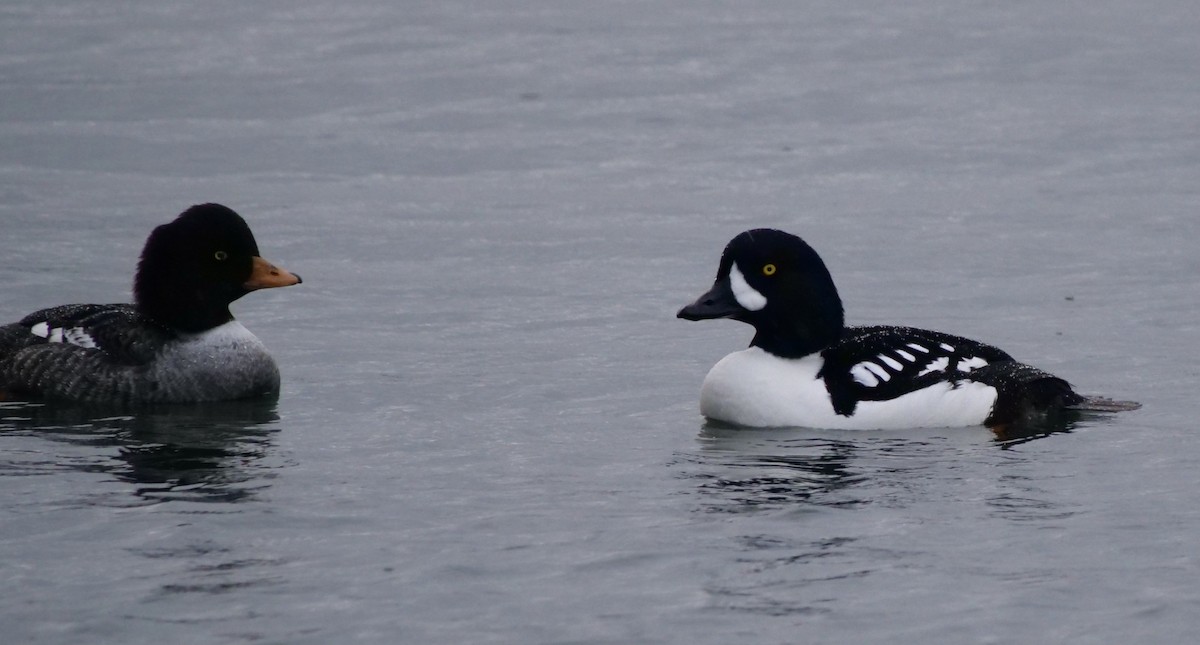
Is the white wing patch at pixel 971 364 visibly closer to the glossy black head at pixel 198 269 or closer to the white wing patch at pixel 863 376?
the white wing patch at pixel 863 376

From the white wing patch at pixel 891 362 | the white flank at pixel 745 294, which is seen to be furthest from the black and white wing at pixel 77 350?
the white wing patch at pixel 891 362

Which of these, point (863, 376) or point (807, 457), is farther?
point (863, 376)

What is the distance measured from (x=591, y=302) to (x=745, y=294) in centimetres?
302

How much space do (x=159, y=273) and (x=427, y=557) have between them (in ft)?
13.3

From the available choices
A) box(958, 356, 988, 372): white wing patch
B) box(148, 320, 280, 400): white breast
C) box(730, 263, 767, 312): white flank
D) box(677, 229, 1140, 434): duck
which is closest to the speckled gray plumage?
box(148, 320, 280, 400): white breast

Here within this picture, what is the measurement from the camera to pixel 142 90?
803 inches

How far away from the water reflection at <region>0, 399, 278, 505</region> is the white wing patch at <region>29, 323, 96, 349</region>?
440mm

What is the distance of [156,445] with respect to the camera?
10078mm

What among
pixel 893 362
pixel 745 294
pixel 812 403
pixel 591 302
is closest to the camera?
pixel 812 403

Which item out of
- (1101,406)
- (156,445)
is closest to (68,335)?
(156,445)

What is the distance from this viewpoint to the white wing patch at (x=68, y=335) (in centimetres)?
1136

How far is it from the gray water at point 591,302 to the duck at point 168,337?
224 mm

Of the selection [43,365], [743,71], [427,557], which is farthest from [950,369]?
[743,71]

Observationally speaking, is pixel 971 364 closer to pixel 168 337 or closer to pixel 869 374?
pixel 869 374
